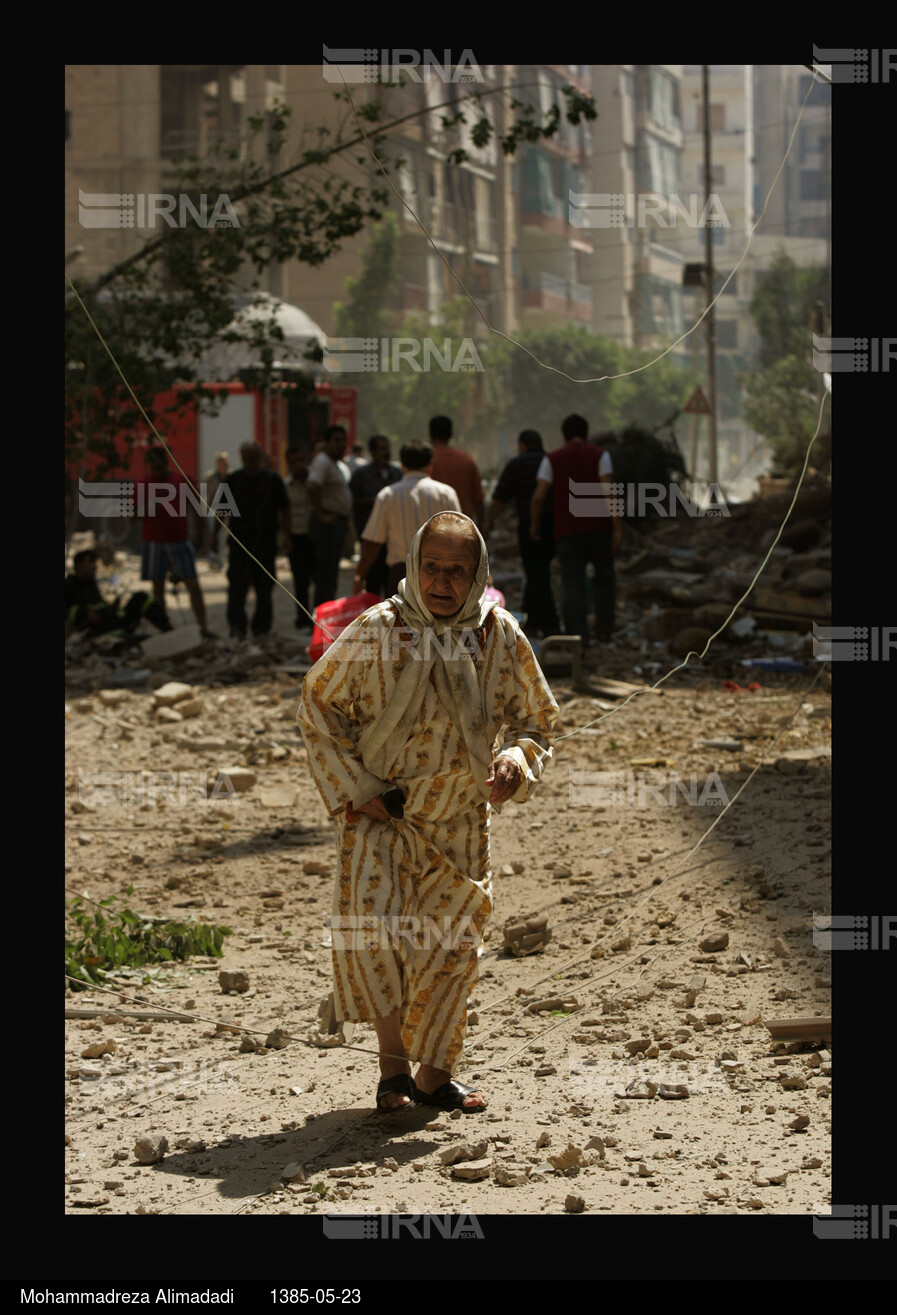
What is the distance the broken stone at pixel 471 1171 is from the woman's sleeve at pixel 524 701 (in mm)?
899

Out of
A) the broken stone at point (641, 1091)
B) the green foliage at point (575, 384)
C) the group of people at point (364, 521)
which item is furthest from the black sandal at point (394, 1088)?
the green foliage at point (575, 384)

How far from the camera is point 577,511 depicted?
1130 centimetres

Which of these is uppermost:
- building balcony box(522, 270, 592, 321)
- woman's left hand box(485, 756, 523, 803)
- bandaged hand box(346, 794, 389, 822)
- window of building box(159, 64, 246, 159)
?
window of building box(159, 64, 246, 159)

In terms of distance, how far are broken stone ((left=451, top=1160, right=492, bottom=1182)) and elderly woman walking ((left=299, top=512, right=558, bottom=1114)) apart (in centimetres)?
40

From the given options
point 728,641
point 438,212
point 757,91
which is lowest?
point 728,641

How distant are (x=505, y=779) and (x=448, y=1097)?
910mm

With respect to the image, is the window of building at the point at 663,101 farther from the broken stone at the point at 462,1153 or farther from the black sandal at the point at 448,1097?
the broken stone at the point at 462,1153

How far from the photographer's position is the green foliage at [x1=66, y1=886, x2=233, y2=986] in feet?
18.3

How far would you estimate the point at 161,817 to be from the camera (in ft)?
26.8

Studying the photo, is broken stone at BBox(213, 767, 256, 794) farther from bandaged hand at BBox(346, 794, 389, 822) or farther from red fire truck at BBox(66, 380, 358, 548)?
red fire truck at BBox(66, 380, 358, 548)

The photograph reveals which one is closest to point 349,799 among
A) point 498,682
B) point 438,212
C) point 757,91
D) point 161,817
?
point 498,682

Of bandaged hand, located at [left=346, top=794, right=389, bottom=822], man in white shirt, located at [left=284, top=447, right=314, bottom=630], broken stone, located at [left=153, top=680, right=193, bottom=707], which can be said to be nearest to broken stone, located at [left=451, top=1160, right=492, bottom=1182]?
bandaged hand, located at [left=346, top=794, right=389, bottom=822]

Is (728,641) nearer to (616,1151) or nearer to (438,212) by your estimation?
(616,1151)
